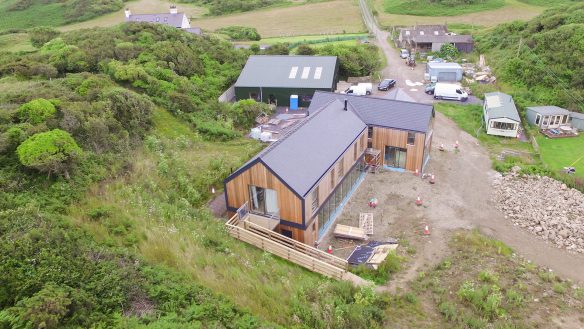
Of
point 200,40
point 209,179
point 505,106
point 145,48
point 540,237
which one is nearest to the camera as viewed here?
point 540,237

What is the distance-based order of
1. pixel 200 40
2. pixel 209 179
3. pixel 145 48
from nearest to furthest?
pixel 209 179 → pixel 145 48 → pixel 200 40

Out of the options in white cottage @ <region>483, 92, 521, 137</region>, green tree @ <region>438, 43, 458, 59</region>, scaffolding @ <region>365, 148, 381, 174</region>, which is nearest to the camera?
scaffolding @ <region>365, 148, 381, 174</region>

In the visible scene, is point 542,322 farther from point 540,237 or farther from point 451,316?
point 540,237

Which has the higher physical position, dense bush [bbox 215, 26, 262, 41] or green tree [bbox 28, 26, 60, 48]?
green tree [bbox 28, 26, 60, 48]

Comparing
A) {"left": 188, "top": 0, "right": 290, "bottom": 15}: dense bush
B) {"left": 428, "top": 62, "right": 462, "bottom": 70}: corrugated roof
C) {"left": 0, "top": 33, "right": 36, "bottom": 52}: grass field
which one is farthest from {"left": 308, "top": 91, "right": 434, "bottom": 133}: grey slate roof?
{"left": 188, "top": 0, "right": 290, "bottom": 15}: dense bush

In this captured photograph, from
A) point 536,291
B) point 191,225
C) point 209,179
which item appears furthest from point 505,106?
point 191,225

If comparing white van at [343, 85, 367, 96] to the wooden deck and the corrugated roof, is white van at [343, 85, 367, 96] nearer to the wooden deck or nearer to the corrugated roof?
the corrugated roof
